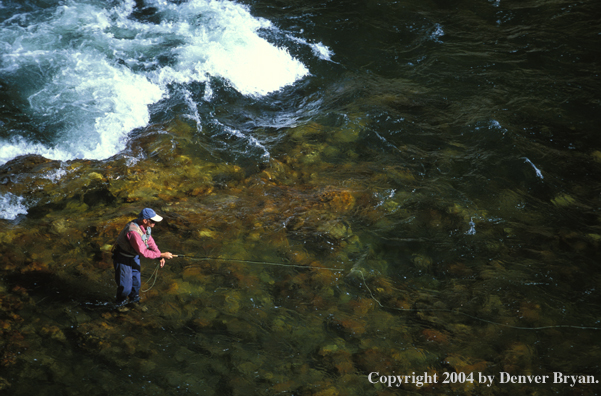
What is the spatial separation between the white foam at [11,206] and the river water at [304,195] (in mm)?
31

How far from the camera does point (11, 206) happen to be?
6.59 meters

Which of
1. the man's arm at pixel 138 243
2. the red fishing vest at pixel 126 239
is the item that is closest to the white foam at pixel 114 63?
the red fishing vest at pixel 126 239

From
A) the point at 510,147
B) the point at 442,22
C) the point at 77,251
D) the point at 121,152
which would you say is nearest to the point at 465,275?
the point at 510,147

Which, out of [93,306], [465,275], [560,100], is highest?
[560,100]

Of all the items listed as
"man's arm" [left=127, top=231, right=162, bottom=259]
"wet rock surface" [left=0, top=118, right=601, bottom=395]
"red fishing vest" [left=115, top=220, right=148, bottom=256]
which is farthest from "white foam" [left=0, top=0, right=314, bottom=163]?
"man's arm" [left=127, top=231, right=162, bottom=259]

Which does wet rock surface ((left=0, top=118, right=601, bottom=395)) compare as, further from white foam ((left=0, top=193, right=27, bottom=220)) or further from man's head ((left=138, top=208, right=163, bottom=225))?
man's head ((left=138, top=208, right=163, bottom=225))

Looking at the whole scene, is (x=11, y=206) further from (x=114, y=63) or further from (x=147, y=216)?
(x=114, y=63)

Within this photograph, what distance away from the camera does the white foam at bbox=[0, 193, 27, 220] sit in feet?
21.3

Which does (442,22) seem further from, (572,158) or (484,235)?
(484,235)

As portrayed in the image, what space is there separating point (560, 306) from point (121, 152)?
727 centimetres

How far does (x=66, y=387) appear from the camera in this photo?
14.4ft

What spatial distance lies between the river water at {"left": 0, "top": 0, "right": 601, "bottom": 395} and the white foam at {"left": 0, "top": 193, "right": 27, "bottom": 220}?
1.2 inches

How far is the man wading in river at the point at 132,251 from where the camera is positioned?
5.04 metres

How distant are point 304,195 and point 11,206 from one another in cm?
448
